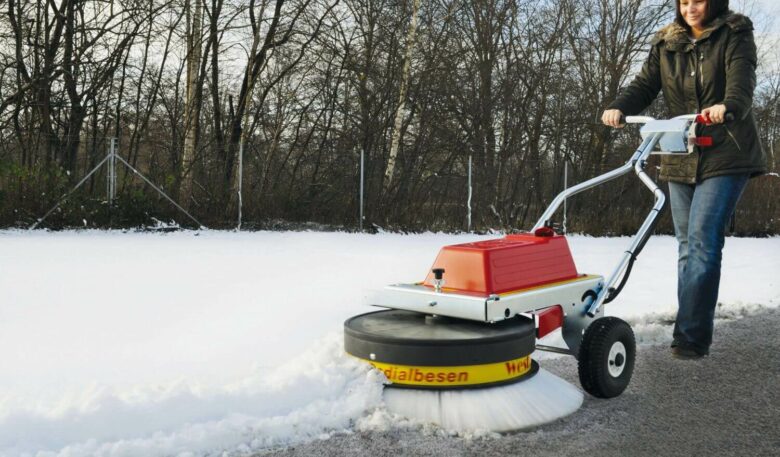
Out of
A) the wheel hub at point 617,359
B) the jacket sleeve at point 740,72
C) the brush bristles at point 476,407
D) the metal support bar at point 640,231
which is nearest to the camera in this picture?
the brush bristles at point 476,407

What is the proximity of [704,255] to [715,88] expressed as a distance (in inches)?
33.2

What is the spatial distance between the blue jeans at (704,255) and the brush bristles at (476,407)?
4.48 feet

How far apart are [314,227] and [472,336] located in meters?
11.3

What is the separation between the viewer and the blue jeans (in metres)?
3.72

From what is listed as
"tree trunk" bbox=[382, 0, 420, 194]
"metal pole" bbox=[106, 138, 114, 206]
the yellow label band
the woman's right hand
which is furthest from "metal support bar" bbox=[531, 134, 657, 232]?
"tree trunk" bbox=[382, 0, 420, 194]

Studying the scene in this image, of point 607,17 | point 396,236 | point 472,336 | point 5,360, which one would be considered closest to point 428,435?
point 472,336

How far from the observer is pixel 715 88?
12.5 ft

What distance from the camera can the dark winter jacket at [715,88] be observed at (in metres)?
3.63

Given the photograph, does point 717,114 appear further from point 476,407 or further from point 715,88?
point 476,407

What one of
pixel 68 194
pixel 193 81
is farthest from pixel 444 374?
pixel 193 81

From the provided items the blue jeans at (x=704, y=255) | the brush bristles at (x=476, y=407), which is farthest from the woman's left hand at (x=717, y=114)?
the brush bristles at (x=476, y=407)

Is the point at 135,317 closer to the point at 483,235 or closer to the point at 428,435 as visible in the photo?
the point at 428,435

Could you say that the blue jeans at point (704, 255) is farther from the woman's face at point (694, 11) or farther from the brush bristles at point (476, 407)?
the brush bristles at point (476, 407)

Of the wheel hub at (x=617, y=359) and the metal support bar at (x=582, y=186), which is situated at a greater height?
the metal support bar at (x=582, y=186)
